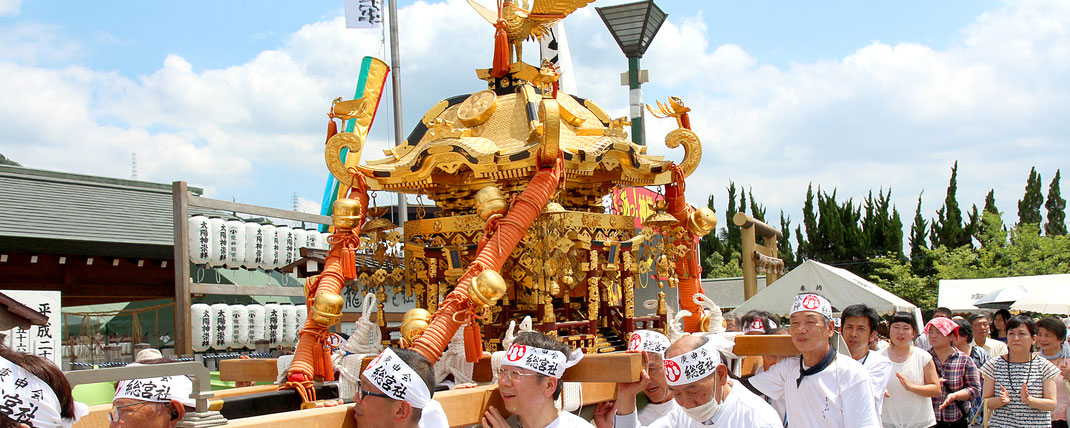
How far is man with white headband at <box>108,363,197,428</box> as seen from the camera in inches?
105

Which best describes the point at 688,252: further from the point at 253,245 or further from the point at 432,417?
the point at 253,245

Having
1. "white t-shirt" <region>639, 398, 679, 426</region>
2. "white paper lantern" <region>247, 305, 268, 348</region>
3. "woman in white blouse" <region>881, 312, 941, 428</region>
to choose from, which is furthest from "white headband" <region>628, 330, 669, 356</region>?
"white paper lantern" <region>247, 305, 268, 348</region>

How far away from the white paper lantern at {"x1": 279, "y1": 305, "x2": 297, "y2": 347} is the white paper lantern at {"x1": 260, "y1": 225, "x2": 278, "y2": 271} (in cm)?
115

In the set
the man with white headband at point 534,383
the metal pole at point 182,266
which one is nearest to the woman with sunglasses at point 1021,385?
the man with white headband at point 534,383

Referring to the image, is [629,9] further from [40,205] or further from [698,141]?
[40,205]

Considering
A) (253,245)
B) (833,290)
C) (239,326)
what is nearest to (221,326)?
(239,326)

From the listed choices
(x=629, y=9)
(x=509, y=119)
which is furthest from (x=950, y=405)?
(x=629, y=9)

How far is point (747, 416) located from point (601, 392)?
39.3 inches

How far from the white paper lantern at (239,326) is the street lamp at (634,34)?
6.43 meters

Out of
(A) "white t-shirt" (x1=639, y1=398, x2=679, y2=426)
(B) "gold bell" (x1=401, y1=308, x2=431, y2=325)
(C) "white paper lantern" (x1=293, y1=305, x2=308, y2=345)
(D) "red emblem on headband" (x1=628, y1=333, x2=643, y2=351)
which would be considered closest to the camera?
(D) "red emblem on headband" (x1=628, y1=333, x2=643, y2=351)

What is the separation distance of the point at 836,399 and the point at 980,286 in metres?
12.5

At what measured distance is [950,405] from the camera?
6531 millimetres

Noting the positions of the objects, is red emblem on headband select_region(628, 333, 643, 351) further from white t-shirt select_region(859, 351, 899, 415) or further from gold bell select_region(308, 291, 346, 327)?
gold bell select_region(308, 291, 346, 327)

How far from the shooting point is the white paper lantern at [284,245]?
12.8 metres
